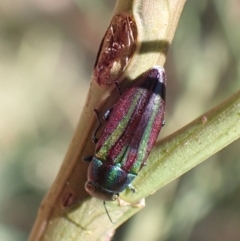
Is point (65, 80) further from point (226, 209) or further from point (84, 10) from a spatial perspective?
point (226, 209)

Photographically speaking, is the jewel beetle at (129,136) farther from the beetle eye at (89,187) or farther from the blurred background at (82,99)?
the blurred background at (82,99)

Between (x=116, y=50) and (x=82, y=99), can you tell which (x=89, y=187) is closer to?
(x=116, y=50)

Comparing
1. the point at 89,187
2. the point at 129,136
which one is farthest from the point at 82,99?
the point at 89,187

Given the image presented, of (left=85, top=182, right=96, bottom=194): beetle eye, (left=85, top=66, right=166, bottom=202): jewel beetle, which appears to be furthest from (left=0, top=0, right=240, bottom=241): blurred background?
(left=85, top=182, right=96, bottom=194): beetle eye

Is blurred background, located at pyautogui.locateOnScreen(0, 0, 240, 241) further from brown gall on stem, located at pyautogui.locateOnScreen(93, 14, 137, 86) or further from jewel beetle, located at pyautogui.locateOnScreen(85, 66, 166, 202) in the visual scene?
brown gall on stem, located at pyautogui.locateOnScreen(93, 14, 137, 86)

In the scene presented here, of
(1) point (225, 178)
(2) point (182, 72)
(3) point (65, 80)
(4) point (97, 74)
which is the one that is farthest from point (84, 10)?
(4) point (97, 74)

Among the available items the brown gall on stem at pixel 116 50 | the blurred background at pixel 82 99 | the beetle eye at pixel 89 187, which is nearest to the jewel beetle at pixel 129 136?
the beetle eye at pixel 89 187
